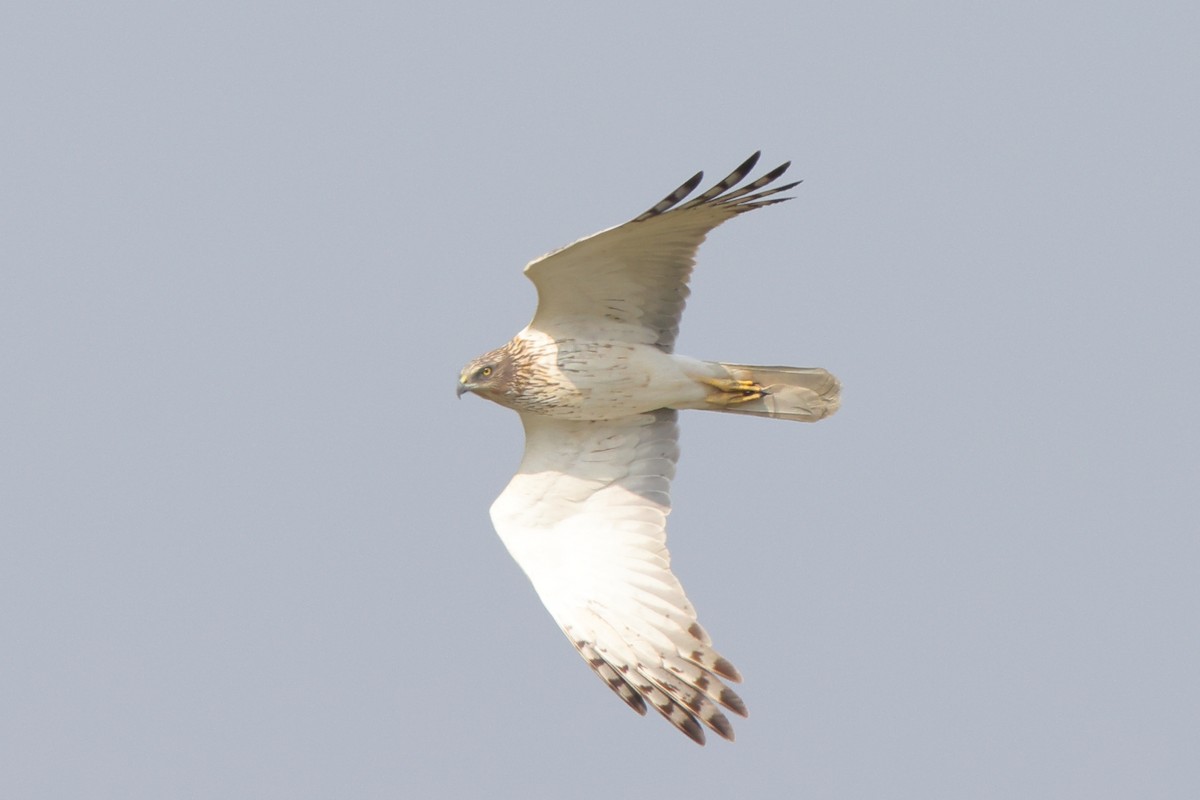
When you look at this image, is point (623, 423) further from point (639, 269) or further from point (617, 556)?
point (639, 269)

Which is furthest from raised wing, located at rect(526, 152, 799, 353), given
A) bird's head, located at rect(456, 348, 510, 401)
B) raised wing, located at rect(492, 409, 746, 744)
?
raised wing, located at rect(492, 409, 746, 744)

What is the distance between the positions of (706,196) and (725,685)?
2986 mm

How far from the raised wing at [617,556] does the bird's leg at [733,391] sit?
417mm

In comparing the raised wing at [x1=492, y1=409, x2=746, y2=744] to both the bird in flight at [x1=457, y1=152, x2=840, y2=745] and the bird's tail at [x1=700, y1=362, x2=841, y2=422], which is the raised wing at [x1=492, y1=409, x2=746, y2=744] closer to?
the bird in flight at [x1=457, y1=152, x2=840, y2=745]

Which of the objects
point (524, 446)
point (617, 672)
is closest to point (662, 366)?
point (524, 446)

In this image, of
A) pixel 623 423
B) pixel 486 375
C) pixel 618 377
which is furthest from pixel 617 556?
pixel 486 375

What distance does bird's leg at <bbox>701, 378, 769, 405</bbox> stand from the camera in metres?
11.4

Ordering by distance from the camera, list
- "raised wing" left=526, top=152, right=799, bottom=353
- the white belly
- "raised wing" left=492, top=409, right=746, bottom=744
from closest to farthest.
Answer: "raised wing" left=526, top=152, right=799, bottom=353 < "raised wing" left=492, top=409, right=746, bottom=744 < the white belly

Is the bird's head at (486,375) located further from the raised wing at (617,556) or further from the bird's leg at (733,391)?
the bird's leg at (733,391)

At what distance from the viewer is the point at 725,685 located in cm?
1059

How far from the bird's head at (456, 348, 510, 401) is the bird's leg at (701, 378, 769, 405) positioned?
1.31 m

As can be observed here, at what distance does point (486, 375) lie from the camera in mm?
11234

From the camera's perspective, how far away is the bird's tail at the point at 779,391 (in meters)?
11.4

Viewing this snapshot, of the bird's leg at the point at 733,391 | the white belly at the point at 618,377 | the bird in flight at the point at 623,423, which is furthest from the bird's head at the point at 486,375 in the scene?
the bird's leg at the point at 733,391
